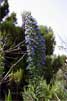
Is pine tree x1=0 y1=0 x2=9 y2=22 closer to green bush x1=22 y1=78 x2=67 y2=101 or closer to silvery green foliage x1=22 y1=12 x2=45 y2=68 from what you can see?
silvery green foliage x1=22 y1=12 x2=45 y2=68

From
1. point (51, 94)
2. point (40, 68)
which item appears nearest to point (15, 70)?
point (40, 68)

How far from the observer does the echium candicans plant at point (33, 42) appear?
60.3 ft

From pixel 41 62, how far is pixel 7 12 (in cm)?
335

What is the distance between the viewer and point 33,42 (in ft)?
62.1

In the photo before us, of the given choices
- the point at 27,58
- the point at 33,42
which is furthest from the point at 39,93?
the point at 33,42

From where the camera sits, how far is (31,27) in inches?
762

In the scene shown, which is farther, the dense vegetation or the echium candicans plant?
the echium candicans plant

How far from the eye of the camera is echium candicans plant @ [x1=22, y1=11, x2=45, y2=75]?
18375 millimetres

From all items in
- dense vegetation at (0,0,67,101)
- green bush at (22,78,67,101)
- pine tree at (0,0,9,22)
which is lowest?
green bush at (22,78,67,101)

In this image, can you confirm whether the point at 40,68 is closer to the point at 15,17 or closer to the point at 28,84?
the point at 28,84

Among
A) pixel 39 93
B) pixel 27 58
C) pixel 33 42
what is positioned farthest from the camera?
pixel 33 42

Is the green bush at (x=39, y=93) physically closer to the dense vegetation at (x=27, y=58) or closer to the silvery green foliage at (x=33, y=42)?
the dense vegetation at (x=27, y=58)

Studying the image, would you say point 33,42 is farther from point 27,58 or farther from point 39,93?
point 39,93

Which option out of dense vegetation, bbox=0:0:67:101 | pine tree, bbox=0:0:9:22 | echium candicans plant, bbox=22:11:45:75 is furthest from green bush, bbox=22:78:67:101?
pine tree, bbox=0:0:9:22
